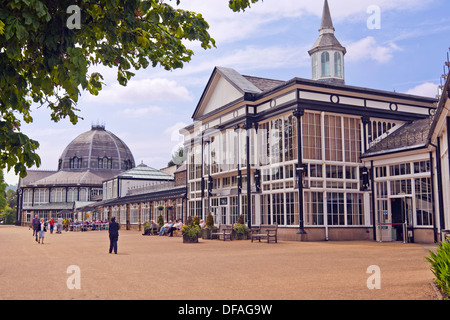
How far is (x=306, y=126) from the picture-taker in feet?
86.1

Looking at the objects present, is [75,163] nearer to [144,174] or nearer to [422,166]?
[144,174]

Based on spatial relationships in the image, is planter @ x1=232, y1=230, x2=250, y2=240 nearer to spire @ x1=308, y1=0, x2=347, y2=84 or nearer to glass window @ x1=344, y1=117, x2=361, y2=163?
glass window @ x1=344, y1=117, x2=361, y2=163

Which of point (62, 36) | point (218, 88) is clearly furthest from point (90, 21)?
point (218, 88)

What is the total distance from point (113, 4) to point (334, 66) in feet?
100

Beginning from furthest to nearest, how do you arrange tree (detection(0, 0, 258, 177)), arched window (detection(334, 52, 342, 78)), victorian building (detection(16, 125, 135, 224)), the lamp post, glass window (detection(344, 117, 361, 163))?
victorian building (detection(16, 125, 135, 224)), arched window (detection(334, 52, 342, 78)), glass window (detection(344, 117, 361, 163)), the lamp post, tree (detection(0, 0, 258, 177))

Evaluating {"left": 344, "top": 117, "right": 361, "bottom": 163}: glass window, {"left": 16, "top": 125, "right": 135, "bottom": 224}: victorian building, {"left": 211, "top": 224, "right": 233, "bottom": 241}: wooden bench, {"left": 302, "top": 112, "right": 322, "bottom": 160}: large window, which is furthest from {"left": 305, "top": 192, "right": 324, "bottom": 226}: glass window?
{"left": 16, "top": 125, "right": 135, "bottom": 224}: victorian building

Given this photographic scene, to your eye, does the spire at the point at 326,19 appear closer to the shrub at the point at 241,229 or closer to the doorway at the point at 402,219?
the doorway at the point at 402,219

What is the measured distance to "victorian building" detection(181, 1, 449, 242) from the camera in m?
23.5

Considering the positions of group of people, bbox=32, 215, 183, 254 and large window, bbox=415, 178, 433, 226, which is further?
large window, bbox=415, 178, 433, 226

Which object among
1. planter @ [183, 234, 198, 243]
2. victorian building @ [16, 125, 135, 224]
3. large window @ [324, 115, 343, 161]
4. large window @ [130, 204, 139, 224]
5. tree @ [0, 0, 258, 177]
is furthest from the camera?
victorian building @ [16, 125, 135, 224]

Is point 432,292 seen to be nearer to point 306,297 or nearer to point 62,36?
point 306,297

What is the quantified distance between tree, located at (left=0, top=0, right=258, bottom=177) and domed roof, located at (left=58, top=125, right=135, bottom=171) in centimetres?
8920

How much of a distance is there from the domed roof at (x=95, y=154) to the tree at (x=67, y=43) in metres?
89.2

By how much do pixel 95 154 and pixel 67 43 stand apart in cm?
9186
